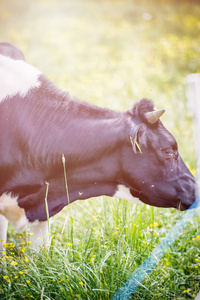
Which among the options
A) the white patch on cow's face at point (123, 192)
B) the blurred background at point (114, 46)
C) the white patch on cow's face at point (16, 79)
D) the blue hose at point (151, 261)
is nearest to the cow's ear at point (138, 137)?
the white patch on cow's face at point (123, 192)

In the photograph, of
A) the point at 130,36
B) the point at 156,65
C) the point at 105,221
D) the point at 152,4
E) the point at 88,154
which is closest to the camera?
the point at 88,154

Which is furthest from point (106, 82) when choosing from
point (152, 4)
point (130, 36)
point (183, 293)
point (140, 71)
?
point (183, 293)

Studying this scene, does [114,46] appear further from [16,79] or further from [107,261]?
[107,261]

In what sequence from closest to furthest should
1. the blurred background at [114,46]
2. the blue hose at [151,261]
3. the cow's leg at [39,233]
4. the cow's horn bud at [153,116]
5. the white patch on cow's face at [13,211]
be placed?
the cow's horn bud at [153,116] → the blue hose at [151,261] → the white patch on cow's face at [13,211] → the cow's leg at [39,233] → the blurred background at [114,46]

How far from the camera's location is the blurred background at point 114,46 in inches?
239

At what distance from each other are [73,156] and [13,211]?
0.59 m

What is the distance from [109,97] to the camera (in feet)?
19.6

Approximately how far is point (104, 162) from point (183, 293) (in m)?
1.18

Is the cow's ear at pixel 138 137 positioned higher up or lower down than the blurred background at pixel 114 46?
lower down

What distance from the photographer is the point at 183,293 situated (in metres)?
2.76

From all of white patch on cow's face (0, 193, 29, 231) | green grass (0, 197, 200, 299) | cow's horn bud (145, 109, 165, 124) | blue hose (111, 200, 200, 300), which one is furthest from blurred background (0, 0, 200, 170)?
white patch on cow's face (0, 193, 29, 231)

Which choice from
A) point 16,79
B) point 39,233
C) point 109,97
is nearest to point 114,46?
point 109,97

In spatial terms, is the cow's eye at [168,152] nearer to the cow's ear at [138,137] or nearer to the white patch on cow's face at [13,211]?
the cow's ear at [138,137]

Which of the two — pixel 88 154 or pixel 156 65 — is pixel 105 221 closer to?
pixel 88 154
